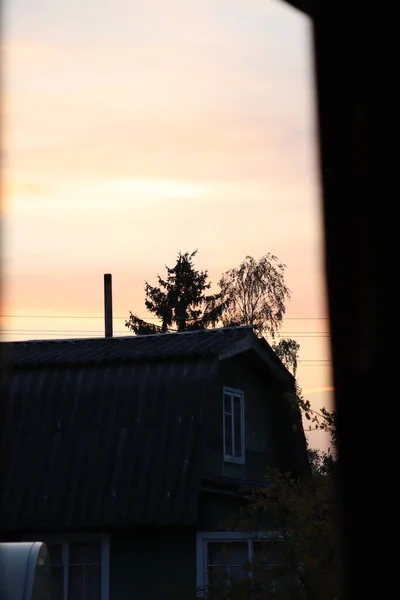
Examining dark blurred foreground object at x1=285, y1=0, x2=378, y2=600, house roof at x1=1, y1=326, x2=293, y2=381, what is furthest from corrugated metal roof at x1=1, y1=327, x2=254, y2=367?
dark blurred foreground object at x1=285, y1=0, x2=378, y2=600

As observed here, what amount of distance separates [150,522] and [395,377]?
604 inches

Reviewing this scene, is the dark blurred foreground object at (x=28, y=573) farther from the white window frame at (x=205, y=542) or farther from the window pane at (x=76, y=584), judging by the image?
the window pane at (x=76, y=584)

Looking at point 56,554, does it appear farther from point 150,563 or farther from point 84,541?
point 150,563

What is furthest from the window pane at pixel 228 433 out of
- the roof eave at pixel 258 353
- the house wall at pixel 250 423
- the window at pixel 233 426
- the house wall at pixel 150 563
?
the house wall at pixel 150 563

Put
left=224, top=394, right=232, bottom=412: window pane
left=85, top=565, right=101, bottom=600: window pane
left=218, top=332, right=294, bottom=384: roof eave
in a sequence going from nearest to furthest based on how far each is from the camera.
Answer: left=85, top=565, right=101, bottom=600: window pane < left=218, top=332, right=294, bottom=384: roof eave < left=224, top=394, right=232, bottom=412: window pane

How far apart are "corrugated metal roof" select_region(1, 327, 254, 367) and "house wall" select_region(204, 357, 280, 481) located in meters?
0.62

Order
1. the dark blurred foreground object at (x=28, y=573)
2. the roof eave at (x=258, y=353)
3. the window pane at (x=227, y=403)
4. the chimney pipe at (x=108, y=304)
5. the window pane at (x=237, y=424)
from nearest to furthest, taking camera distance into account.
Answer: the dark blurred foreground object at (x=28, y=573) → the roof eave at (x=258, y=353) → the window pane at (x=227, y=403) → the window pane at (x=237, y=424) → the chimney pipe at (x=108, y=304)

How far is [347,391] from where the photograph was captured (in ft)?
4.65

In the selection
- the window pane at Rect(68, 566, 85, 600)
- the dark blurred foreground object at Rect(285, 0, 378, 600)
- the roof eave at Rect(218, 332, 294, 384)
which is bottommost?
the window pane at Rect(68, 566, 85, 600)

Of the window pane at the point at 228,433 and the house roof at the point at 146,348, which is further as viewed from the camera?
the window pane at the point at 228,433

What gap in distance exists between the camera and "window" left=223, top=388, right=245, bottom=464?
62.5ft

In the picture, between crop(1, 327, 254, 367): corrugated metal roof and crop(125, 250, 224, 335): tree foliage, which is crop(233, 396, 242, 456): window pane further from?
crop(125, 250, 224, 335): tree foliage

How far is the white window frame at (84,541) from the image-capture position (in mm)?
16844

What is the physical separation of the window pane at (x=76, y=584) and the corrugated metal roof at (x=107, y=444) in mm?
1108
